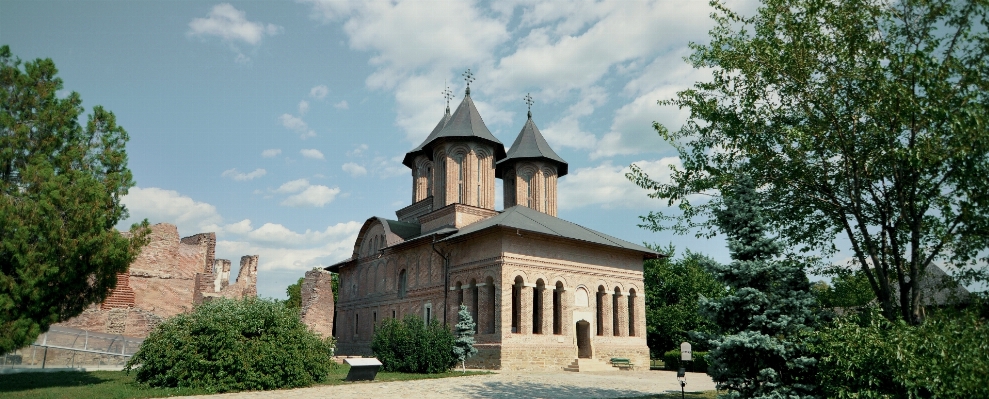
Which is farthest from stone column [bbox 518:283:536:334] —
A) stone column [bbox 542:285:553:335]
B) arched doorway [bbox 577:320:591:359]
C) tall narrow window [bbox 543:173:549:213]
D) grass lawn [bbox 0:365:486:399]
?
tall narrow window [bbox 543:173:549:213]

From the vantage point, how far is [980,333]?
25.0ft

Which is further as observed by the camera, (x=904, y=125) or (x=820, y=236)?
(x=820, y=236)

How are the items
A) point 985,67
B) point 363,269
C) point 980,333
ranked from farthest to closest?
point 363,269 < point 985,67 < point 980,333

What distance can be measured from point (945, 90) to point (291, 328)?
14.4m

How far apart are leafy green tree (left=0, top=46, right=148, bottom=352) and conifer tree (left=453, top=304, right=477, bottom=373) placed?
1033 centimetres

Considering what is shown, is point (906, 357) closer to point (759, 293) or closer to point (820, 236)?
point (759, 293)

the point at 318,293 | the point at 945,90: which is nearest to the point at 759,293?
the point at 945,90

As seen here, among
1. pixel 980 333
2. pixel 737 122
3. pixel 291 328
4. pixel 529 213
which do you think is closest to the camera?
pixel 980 333

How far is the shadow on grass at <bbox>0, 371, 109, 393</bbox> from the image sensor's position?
14.8 meters

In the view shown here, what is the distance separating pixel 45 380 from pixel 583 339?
1778 cm

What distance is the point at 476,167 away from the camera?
29.3 meters

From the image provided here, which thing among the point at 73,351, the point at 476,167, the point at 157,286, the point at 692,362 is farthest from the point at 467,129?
the point at 73,351

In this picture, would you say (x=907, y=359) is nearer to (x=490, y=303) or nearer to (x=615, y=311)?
(x=490, y=303)

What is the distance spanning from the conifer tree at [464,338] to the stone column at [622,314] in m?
6.73
